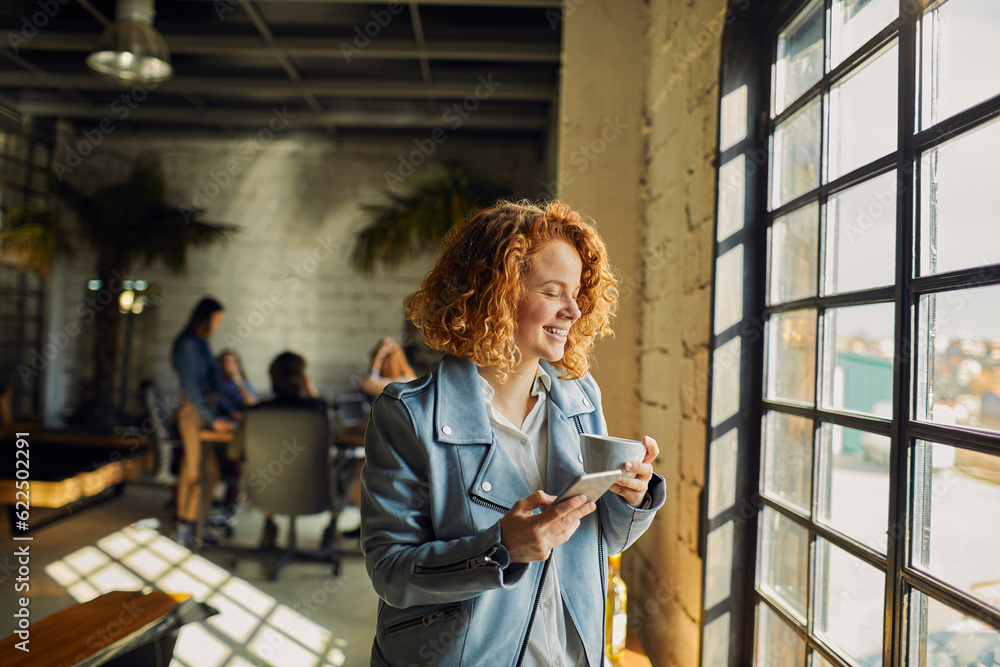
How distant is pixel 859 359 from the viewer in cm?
135

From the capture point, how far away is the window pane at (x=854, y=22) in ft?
4.17

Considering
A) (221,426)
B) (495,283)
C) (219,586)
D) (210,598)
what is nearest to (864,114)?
(495,283)

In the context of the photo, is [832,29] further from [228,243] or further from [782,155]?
[228,243]

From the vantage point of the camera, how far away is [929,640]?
42.3 inches

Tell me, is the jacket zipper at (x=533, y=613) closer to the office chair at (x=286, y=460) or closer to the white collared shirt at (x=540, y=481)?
the white collared shirt at (x=540, y=481)

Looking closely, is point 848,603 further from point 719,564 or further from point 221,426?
point 221,426

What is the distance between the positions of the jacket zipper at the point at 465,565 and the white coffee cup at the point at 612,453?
23 cm

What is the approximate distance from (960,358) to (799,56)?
100 cm

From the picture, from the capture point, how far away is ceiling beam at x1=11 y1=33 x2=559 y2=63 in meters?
4.65

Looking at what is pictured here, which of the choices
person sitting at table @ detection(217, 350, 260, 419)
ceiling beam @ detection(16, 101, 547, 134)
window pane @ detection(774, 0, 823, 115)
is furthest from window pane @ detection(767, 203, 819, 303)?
ceiling beam @ detection(16, 101, 547, 134)

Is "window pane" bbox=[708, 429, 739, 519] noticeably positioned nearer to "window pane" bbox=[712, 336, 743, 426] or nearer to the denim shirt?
"window pane" bbox=[712, 336, 743, 426]

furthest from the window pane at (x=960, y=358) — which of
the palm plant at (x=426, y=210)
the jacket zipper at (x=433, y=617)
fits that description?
the palm plant at (x=426, y=210)

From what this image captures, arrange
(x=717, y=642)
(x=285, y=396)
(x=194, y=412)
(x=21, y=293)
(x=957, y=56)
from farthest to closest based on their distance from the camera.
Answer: (x=21, y=293) → (x=194, y=412) → (x=285, y=396) → (x=717, y=642) → (x=957, y=56)

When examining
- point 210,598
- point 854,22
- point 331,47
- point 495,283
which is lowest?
point 210,598
